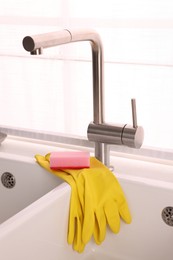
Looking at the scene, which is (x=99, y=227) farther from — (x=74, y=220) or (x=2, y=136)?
(x=2, y=136)

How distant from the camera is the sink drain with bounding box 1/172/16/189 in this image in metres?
1.15

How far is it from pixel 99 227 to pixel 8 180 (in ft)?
0.97

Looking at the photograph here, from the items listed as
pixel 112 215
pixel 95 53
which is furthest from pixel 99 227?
pixel 95 53

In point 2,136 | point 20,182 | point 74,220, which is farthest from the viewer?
point 2,136

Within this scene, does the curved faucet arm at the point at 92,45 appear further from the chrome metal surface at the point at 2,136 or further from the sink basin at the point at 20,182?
the chrome metal surface at the point at 2,136

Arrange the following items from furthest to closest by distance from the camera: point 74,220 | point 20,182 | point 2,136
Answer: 1. point 2,136
2. point 20,182
3. point 74,220

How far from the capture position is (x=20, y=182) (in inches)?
44.8

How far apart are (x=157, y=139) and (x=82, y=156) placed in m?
0.23

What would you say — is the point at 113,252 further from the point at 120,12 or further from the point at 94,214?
the point at 120,12

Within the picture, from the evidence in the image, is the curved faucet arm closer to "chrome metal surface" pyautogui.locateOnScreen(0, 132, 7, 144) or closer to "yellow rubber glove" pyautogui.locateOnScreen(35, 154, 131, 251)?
"yellow rubber glove" pyautogui.locateOnScreen(35, 154, 131, 251)

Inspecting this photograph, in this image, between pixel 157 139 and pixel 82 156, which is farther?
pixel 157 139

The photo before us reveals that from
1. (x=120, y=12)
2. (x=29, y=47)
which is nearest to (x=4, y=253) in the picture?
(x=29, y=47)

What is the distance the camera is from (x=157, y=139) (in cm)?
115

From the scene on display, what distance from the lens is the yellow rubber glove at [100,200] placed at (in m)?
0.97
